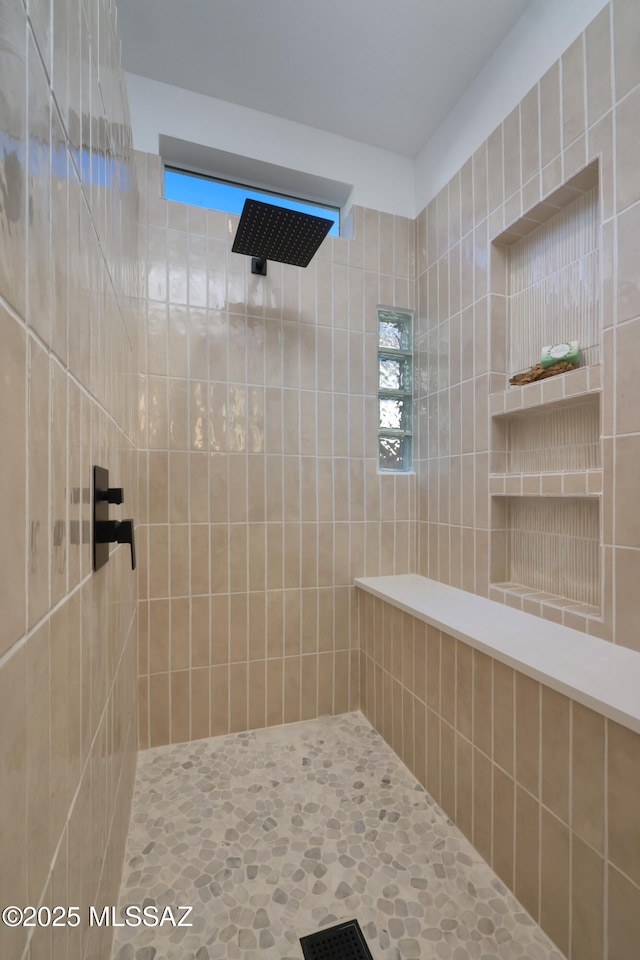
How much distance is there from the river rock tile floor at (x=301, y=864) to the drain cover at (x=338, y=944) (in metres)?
0.02

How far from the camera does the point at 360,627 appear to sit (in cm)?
217

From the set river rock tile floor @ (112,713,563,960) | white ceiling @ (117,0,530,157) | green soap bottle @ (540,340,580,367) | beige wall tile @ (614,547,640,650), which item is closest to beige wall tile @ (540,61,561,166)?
white ceiling @ (117,0,530,157)

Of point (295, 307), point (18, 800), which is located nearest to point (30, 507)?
point (18, 800)

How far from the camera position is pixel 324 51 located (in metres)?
1.80

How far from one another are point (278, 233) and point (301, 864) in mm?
2220

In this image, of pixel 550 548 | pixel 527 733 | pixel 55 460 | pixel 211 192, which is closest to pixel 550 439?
pixel 550 548

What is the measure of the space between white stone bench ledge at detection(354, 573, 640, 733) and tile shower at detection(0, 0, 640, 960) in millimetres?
52

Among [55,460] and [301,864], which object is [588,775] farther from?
[55,460]

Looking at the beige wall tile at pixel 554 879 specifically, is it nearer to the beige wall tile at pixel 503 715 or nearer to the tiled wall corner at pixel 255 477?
the beige wall tile at pixel 503 715

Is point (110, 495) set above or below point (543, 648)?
above

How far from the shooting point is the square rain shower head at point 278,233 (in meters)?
1.58

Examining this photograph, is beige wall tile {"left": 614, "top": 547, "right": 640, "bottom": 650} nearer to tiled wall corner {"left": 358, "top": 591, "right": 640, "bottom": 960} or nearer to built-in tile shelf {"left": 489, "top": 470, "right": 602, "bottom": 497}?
built-in tile shelf {"left": 489, "top": 470, "right": 602, "bottom": 497}

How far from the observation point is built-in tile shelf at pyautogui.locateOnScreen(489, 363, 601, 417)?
1.35 m

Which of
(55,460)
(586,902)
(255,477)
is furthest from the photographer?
(255,477)
